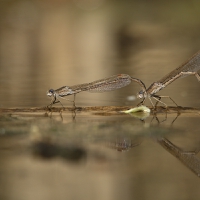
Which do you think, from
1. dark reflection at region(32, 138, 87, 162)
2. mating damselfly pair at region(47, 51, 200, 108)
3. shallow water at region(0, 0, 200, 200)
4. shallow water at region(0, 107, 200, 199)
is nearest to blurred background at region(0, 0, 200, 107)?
shallow water at region(0, 0, 200, 200)

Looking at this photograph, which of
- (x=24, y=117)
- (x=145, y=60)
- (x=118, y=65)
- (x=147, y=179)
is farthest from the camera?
(x=145, y=60)

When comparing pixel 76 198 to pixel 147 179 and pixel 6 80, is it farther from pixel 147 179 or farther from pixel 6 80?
pixel 6 80

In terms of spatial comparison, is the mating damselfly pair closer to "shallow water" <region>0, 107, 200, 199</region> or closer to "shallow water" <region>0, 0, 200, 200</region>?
"shallow water" <region>0, 0, 200, 200</region>

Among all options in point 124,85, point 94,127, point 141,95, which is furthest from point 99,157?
point 124,85

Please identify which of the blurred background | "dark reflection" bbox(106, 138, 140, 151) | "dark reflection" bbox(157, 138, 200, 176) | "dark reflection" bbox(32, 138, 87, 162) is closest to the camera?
"dark reflection" bbox(157, 138, 200, 176)

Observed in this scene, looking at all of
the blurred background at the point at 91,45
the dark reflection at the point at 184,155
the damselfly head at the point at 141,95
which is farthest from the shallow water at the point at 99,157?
the blurred background at the point at 91,45

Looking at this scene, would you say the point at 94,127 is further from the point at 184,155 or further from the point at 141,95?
the point at 141,95

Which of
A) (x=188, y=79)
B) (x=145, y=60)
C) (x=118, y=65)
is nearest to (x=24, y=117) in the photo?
(x=188, y=79)
